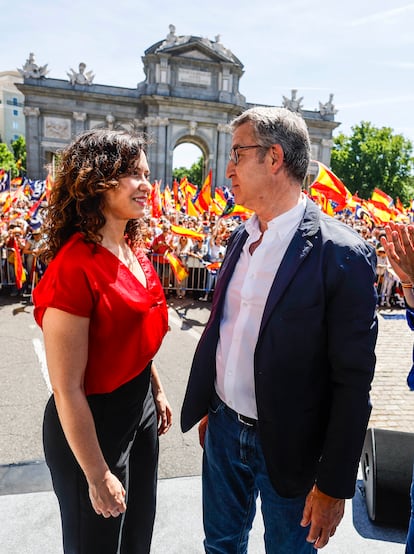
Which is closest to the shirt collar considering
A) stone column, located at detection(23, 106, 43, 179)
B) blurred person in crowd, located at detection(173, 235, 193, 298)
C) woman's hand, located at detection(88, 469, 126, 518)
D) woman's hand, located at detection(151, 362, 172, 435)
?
woman's hand, located at detection(151, 362, 172, 435)

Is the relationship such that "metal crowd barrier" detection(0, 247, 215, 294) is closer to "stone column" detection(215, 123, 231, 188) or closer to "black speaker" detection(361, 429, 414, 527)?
"black speaker" detection(361, 429, 414, 527)

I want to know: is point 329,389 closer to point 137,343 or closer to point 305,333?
point 305,333

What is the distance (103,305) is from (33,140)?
122ft

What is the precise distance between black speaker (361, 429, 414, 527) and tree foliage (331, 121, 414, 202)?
175ft

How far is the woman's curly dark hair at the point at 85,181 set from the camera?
5.82 ft

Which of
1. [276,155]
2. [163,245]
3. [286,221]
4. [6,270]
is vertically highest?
[276,155]

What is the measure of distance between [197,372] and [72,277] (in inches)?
33.1

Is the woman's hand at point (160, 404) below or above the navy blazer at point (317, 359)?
below

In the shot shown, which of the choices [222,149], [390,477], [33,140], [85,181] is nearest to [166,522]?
[390,477]

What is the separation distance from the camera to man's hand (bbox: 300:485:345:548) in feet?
5.59

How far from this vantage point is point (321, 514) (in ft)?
5.60

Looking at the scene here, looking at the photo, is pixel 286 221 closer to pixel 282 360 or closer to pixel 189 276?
pixel 282 360

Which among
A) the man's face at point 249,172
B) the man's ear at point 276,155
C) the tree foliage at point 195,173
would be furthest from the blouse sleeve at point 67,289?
the tree foliage at point 195,173

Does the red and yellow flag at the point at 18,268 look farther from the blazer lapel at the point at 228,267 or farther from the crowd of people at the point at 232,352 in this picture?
the blazer lapel at the point at 228,267
